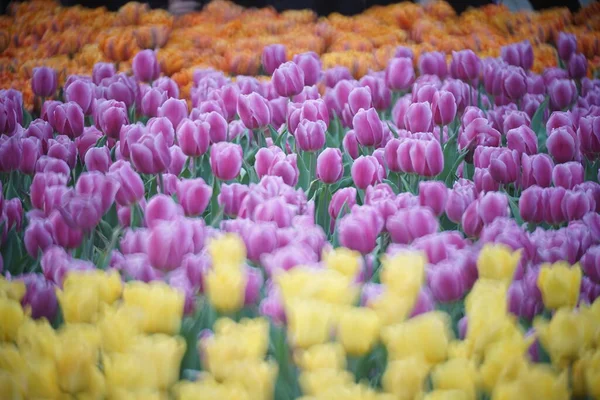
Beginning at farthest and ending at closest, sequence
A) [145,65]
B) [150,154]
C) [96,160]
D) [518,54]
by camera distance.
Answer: [518,54], [145,65], [96,160], [150,154]

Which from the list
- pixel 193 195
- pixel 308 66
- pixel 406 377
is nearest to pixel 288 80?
pixel 308 66

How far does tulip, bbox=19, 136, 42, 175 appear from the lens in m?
1.29

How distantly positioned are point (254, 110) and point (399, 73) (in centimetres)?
42

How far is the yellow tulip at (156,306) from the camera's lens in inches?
29.7

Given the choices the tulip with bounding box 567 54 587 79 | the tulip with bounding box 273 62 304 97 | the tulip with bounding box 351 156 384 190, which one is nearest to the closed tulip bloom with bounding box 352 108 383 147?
the tulip with bounding box 351 156 384 190

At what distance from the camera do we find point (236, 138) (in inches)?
63.2

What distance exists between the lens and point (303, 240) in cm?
95

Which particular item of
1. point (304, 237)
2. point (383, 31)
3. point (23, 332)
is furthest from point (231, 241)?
point (383, 31)

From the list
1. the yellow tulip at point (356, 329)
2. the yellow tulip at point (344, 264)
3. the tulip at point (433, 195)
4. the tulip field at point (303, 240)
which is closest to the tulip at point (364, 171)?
the tulip field at point (303, 240)

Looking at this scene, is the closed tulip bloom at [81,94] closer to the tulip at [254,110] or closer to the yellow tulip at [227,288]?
the tulip at [254,110]

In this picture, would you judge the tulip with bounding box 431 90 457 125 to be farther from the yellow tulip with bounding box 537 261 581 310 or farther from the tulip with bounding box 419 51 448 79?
the yellow tulip with bounding box 537 261 581 310

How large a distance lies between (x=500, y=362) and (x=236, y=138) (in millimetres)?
1006

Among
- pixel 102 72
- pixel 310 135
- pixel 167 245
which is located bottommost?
pixel 102 72

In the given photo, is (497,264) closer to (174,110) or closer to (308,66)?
(174,110)
